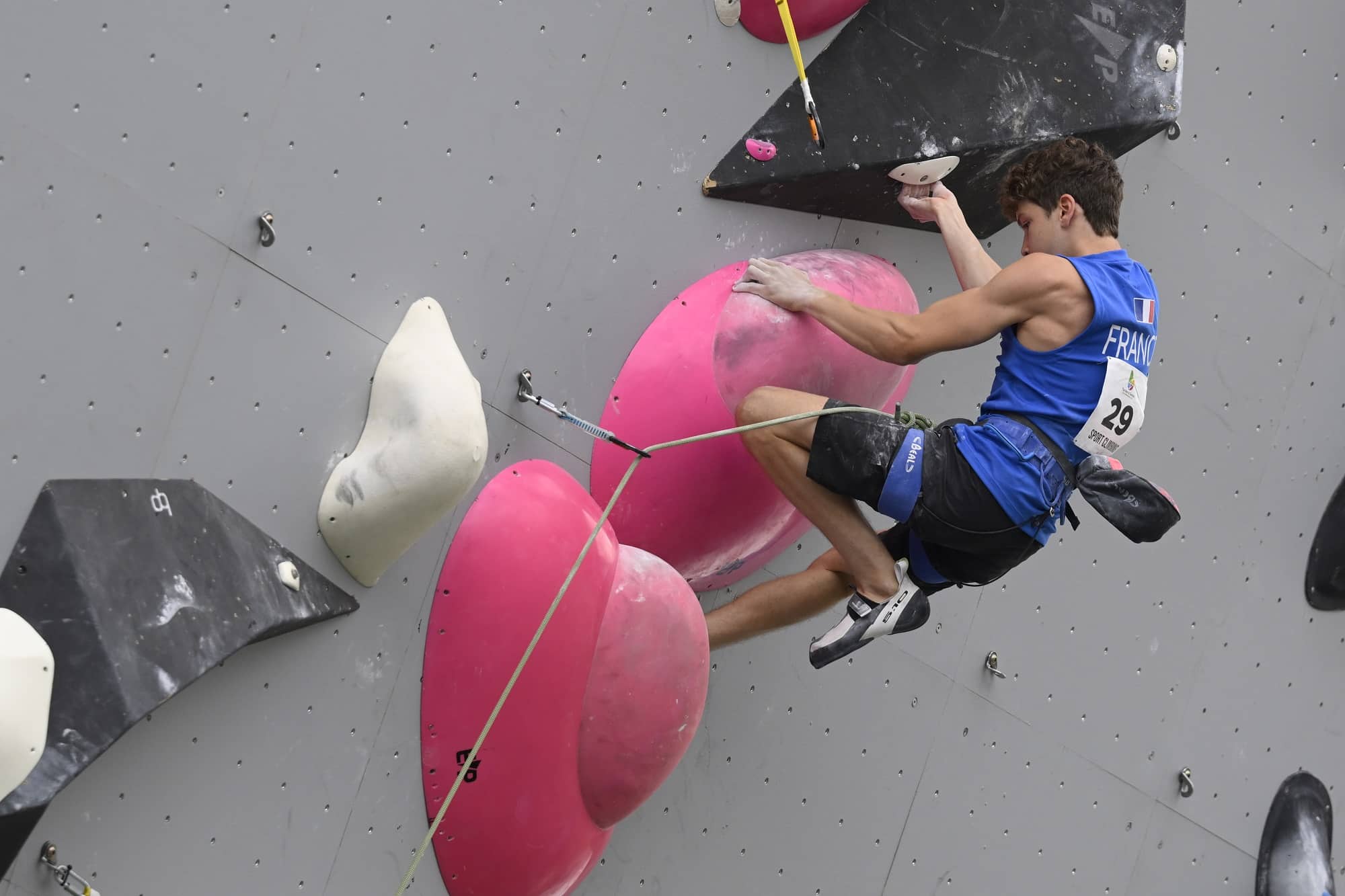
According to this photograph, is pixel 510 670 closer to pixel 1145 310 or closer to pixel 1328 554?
pixel 1145 310

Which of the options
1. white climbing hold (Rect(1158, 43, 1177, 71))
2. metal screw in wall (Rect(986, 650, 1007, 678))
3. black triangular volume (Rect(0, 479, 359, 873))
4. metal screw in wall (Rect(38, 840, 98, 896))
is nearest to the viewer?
black triangular volume (Rect(0, 479, 359, 873))

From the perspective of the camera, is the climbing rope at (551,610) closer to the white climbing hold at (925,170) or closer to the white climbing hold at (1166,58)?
the white climbing hold at (925,170)

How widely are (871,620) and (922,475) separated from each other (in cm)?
33

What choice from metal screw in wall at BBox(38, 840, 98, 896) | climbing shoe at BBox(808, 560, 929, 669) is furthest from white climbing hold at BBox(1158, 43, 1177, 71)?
metal screw in wall at BBox(38, 840, 98, 896)

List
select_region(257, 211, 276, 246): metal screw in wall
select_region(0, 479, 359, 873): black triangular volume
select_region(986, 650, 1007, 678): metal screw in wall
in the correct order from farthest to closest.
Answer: select_region(986, 650, 1007, 678): metal screw in wall < select_region(257, 211, 276, 246): metal screw in wall < select_region(0, 479, 359, 873): black triangular volume

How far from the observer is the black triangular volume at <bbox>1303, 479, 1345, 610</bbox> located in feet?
13.9

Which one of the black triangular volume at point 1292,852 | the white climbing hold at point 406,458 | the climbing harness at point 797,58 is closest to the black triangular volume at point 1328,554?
the black triangular volume at point 1292,852

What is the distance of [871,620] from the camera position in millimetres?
2732

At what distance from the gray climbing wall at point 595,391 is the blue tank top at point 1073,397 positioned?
72 cm

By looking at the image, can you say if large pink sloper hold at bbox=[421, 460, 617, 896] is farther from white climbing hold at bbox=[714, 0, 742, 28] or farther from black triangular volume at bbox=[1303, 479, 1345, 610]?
black triangular volume at bbox=[1303, 479, 1345, 610]

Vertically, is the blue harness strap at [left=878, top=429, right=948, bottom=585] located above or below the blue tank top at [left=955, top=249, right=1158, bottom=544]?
below

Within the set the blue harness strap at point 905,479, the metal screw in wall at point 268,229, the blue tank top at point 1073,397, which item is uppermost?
the blue tank top at point 1073,397

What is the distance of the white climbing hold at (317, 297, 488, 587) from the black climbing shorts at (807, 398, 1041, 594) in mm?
670

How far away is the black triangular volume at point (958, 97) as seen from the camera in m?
2.96
